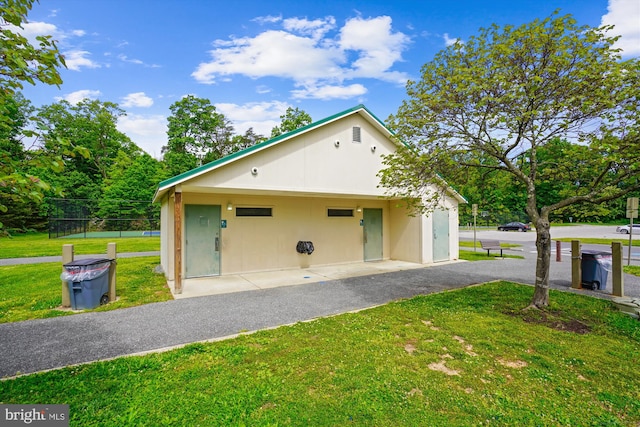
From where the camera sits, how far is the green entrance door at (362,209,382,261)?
1221cm

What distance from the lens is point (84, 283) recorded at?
602cm

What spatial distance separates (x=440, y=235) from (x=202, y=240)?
8.85 metres

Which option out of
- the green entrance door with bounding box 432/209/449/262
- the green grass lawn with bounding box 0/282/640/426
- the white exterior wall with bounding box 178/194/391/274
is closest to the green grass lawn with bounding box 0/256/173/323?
the white exterior wall with bounding box 178/194/391/274

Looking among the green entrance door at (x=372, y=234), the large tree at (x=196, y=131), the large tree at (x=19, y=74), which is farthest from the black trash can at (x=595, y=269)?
the large tree at (x=196, y=131)

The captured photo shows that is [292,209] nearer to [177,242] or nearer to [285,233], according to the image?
[285,233]

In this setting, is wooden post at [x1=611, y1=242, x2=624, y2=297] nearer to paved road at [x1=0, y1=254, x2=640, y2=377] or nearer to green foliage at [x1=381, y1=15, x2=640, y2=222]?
paved road at [x1=0, y1=254, x2=640, y2=377]

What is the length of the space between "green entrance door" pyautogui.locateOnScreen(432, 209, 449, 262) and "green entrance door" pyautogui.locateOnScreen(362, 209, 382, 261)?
213 centimetres

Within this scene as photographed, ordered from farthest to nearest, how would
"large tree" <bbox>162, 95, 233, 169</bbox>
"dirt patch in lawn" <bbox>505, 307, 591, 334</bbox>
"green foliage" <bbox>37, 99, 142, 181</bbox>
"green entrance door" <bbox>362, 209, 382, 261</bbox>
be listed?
"green foliage" <bbox>37, 99, 142, 181</bbox> → "large tree" <bbox>162, 95, 233, 169</bbox> → "green entrance door" <bbox>362, 209, 382, 261</bbox> → "dirt patch in lawn" <bbox>505, 307, 591, 334</bbox>

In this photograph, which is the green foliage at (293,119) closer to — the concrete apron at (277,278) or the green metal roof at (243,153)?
the green metal roof at (243,153)

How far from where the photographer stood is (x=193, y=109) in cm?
3369

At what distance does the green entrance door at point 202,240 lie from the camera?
900 cm

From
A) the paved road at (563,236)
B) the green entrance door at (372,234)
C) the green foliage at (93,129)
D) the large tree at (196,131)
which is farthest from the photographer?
the green foliage at (93,129)

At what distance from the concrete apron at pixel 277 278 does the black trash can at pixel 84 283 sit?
1.50 metres

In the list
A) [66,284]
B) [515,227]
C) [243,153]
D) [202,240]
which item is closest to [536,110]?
[243,153]
